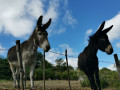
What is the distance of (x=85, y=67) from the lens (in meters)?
5.79

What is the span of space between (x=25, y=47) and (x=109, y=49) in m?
3.06

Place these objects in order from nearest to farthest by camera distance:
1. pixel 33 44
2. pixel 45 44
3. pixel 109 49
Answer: pixel 45 44
pixel 109 49
pixel 33 44

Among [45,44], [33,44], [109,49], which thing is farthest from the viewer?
[33,44]

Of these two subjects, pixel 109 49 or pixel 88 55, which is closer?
pixel 109 49

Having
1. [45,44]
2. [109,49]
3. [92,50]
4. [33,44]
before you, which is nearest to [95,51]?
[92,50]

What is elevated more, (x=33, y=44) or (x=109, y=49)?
(x=33, y=44)

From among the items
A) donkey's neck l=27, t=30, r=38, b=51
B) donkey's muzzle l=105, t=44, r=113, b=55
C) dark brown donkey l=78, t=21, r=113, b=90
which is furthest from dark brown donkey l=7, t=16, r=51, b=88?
donkey's muzzle l=105, t=44, r=113, b=55

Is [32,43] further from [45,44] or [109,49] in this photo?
[109,49]

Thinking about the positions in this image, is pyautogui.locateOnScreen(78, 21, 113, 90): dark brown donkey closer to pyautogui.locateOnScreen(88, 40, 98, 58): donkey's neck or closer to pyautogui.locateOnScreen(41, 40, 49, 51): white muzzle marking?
pyautogui.locateOnScreen(88, 40, 98, 58): donkey's neck

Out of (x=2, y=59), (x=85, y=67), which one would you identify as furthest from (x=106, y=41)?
(x=2, y=59)

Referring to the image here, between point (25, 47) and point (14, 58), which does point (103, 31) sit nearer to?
point (25, 47)

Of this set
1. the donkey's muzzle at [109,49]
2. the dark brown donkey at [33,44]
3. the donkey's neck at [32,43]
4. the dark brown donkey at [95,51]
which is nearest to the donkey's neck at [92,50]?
the dark brown donkey at [95,51]

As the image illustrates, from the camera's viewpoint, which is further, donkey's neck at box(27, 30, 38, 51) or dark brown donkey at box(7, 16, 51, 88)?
donkey's neck at box(27, 30, 38, 51)

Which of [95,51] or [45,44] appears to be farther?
[95,51]
